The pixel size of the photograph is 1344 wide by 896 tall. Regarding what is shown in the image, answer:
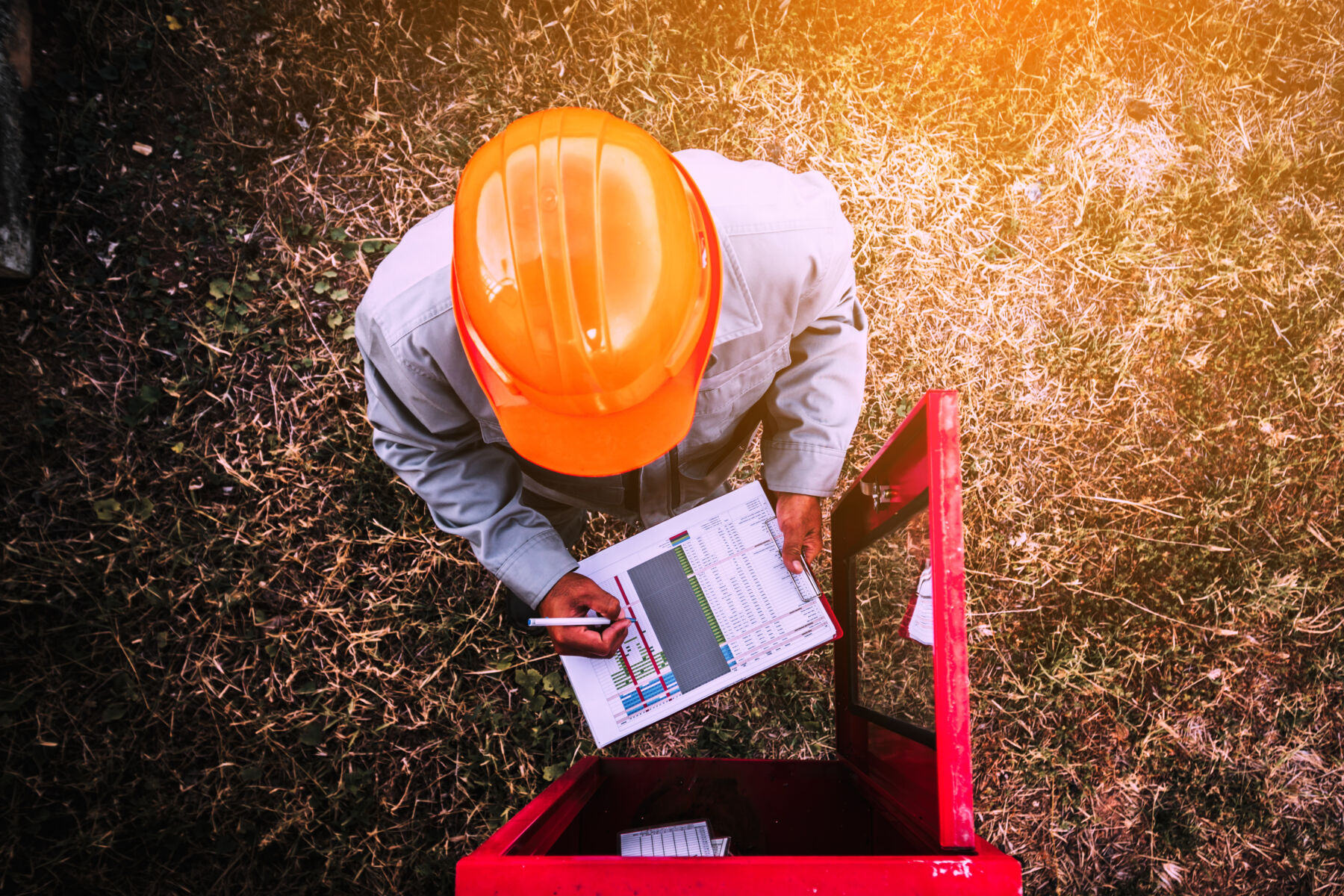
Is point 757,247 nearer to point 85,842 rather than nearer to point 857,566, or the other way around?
point 857,566

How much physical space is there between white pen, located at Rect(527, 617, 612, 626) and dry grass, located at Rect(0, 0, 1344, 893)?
1032 mm

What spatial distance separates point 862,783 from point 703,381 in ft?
4.52

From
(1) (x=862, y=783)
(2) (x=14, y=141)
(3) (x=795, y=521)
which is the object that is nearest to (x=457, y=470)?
(3) (x=795, y=521)

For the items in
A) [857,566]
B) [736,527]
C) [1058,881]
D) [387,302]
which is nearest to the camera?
[387,302]

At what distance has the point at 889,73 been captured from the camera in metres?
2.89

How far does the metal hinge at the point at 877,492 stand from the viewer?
5.75ft

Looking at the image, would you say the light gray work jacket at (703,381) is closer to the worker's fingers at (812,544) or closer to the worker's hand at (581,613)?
the worker's hand at (581,613)

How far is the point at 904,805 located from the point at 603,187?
1.59m

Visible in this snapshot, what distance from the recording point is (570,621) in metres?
1.84

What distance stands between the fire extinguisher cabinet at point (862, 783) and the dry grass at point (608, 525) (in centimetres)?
53

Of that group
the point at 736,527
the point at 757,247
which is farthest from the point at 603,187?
the point at 736,527

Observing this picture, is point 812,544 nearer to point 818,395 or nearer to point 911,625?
point 911,625

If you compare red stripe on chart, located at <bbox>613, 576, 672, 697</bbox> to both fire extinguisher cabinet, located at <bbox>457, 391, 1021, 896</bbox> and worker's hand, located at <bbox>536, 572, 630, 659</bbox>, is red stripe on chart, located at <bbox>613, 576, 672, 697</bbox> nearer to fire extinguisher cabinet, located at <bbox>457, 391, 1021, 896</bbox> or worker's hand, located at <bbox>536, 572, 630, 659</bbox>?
worker's hand, located at <bbox>536, 572, 630, 659</bbox>

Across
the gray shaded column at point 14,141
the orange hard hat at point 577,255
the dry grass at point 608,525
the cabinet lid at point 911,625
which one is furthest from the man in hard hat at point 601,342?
the gray shaded column at point 14,141
